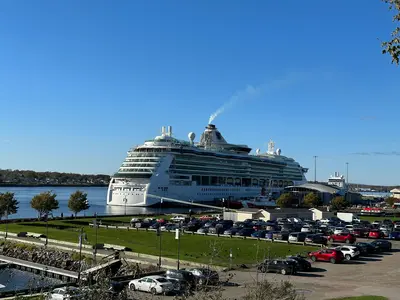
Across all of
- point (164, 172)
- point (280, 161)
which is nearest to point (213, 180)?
point (164, 172)

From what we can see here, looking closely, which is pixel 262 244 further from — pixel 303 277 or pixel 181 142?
pixel 181 142

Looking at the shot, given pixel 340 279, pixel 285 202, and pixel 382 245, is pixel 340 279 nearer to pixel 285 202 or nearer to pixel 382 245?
pixel 382 245

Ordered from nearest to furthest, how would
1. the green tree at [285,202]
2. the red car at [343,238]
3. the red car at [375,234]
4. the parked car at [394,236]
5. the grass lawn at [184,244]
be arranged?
the grass lawn at [184,244] < the red car at [343,238] < the parked car at [394,236] < the red car at [375,234] < the green tree at [285,202]

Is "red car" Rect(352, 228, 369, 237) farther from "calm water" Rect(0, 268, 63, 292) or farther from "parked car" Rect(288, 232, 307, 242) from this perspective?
"calm water" Rect(0, 268, 63, 292)

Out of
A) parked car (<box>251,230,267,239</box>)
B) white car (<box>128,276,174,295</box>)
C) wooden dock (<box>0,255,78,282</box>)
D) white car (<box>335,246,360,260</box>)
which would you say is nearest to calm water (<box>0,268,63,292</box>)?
wooden dock (<box>0,255,78,282</box>)

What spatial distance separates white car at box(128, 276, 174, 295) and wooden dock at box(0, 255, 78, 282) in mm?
5591

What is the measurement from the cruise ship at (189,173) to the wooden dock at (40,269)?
59147 millimetres

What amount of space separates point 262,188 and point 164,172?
36.7 metres

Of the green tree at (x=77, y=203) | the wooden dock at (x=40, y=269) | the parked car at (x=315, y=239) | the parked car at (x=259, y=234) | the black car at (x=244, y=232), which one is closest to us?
the wooden dock at (x=40, y=269)

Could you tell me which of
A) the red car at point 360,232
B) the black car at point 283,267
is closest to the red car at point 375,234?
the red car at point 360,232

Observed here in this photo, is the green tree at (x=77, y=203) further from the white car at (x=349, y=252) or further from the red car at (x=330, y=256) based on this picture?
the white car at (x=349, y=252)

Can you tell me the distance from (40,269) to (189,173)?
236 ft

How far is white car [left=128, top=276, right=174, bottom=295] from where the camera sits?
20375mm

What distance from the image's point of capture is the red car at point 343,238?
41.8 metres
